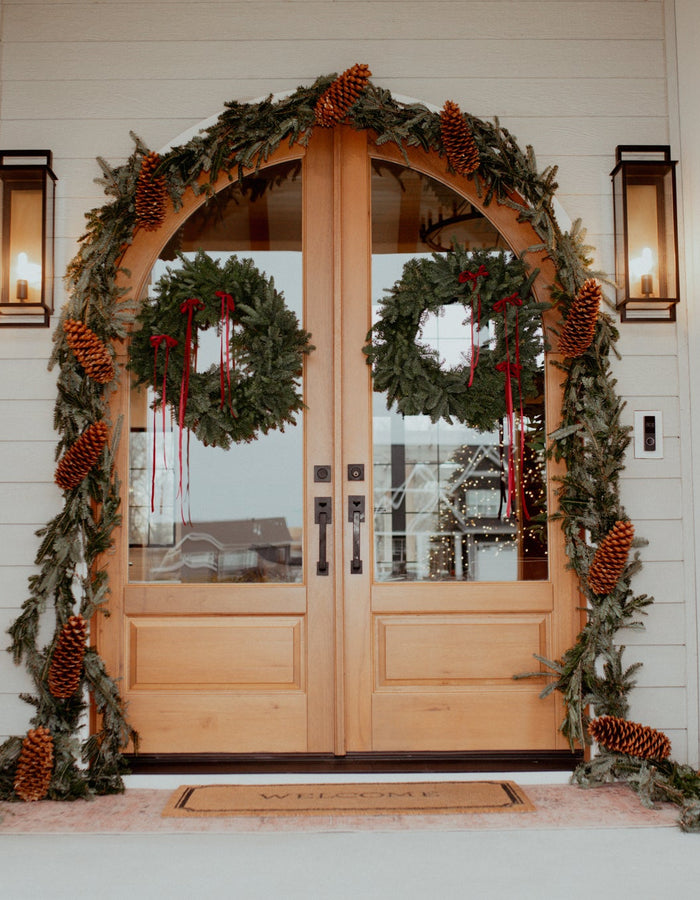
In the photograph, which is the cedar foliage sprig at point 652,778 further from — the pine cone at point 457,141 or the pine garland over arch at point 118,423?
the pine cone at point 457,141

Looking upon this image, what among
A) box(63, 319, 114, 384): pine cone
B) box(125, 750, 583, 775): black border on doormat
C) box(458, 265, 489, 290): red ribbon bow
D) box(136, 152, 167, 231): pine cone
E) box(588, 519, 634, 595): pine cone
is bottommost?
box(125, 750, 583, 775): black border on doormat

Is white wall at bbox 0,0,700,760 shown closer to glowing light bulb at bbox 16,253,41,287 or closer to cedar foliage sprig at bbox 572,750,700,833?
glowing light bulb at bbox 16,253,41,287

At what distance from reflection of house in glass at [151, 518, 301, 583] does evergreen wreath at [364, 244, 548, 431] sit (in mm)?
653

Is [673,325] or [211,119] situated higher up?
[211,119]

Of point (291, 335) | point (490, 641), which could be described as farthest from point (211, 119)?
point (490, 641)

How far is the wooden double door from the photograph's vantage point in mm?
2742

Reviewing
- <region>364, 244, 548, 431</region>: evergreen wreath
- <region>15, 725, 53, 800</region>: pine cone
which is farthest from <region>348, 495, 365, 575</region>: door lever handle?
<region>15, 725, 53, 800</region>: pine cone

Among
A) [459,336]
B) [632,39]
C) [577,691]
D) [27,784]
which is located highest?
[632,39]

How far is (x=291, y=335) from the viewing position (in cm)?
278

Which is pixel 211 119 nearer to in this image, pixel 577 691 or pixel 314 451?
pixel 314 451

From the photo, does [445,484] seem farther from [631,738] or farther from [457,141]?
[457,141]

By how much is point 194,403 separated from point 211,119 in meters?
1.05

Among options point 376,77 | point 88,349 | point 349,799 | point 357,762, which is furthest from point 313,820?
point 376,77

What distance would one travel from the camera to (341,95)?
2.68 meters
